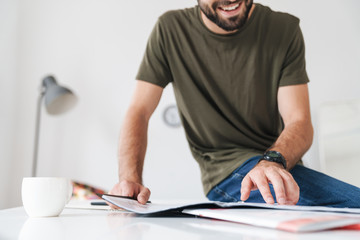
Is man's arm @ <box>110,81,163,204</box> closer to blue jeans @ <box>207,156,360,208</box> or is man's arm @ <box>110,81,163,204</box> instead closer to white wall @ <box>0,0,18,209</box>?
blue jeans @ <box>207,156,360,208</box>

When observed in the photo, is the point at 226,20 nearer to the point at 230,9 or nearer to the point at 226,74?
the point at 230,9

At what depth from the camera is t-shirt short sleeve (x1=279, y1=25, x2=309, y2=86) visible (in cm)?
139

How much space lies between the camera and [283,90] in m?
1.40

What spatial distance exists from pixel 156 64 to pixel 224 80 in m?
0.30

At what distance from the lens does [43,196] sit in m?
0.65

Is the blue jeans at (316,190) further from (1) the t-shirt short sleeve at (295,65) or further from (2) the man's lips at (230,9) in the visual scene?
(2) the man's lips at (230,9)

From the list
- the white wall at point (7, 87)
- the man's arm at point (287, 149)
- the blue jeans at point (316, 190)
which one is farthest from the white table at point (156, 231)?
the white wall at point (7, 87)

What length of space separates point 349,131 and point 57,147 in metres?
2.54

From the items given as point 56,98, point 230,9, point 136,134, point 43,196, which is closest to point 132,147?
point 136,134

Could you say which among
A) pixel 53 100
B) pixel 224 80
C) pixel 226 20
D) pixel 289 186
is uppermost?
pixel 226 20

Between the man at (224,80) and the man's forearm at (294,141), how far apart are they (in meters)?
0.04

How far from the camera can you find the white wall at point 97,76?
3.03 meters

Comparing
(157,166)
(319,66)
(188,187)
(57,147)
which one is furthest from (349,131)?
(57,147)

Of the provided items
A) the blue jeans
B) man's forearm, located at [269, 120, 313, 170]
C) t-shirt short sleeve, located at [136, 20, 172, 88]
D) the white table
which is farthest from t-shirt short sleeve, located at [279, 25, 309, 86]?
the white table
